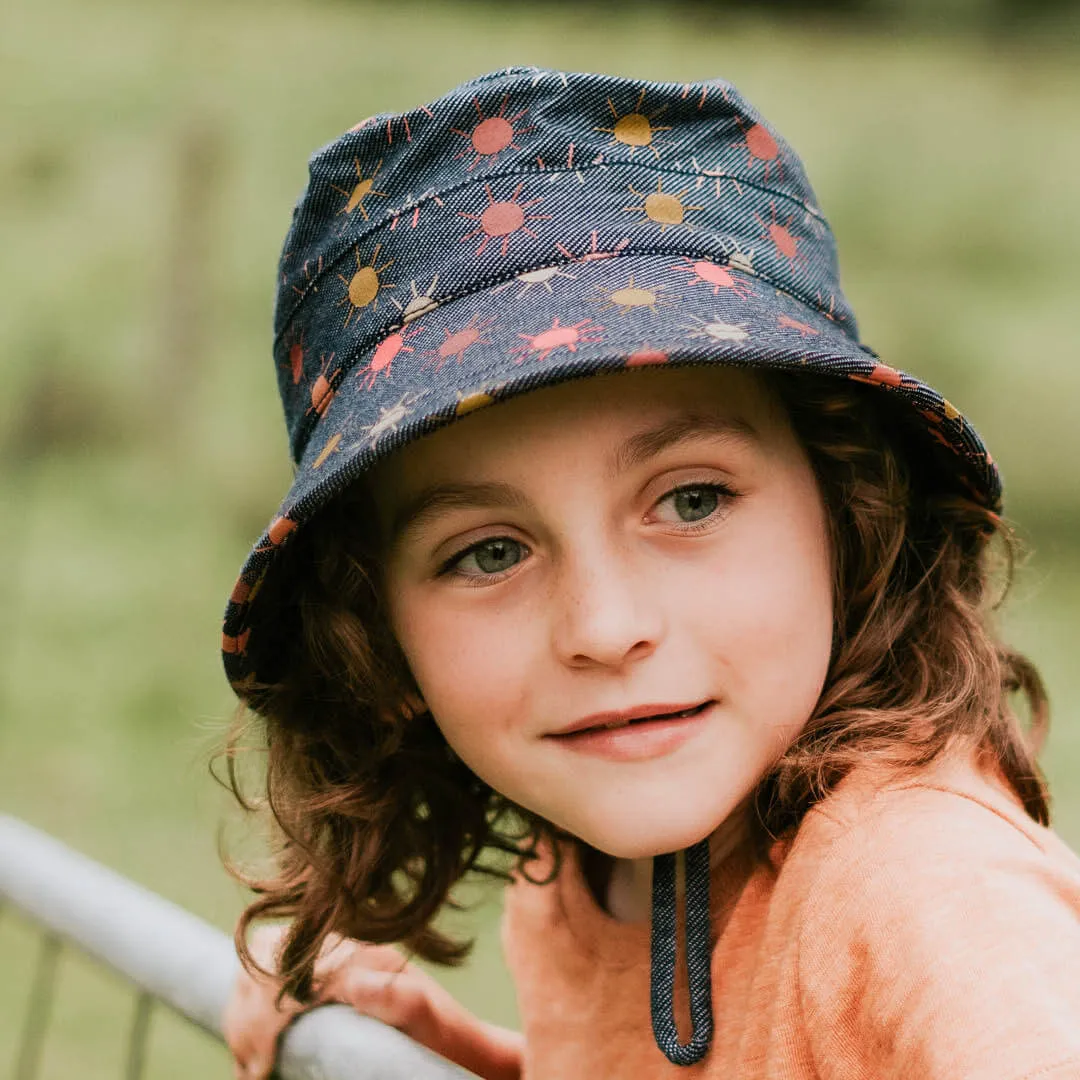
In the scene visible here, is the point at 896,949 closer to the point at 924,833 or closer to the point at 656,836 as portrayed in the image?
the point at 924,833

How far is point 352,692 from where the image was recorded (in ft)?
3.76

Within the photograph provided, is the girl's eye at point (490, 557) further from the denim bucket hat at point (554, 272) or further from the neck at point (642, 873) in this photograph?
the neck at point (642, 873)

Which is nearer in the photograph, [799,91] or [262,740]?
[262,740]

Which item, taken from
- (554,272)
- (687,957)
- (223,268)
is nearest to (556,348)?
(554,272)

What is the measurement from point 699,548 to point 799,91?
4031mm

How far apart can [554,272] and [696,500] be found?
184mm

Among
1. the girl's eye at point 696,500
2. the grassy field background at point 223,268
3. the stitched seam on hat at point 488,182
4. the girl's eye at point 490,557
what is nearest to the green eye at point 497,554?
the girl's eye at point 490,557

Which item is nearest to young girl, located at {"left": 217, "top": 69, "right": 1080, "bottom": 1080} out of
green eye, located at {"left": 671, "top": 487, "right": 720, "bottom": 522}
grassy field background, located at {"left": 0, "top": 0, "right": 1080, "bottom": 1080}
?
green eye, located at {"left": 671, "top": 487, "right": 720, "bottom": 522}

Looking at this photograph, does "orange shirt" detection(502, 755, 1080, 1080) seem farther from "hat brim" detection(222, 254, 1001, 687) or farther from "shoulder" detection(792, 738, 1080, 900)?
"hat brim" detection(222, 254, 1001, 687)

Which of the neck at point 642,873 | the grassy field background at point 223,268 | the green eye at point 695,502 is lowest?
the grassy field background at point 223,268

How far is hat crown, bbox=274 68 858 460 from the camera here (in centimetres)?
90

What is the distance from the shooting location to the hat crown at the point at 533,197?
2.97 ft

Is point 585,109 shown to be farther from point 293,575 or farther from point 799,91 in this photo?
point 799,91

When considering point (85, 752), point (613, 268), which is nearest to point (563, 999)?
point (613, 268)
